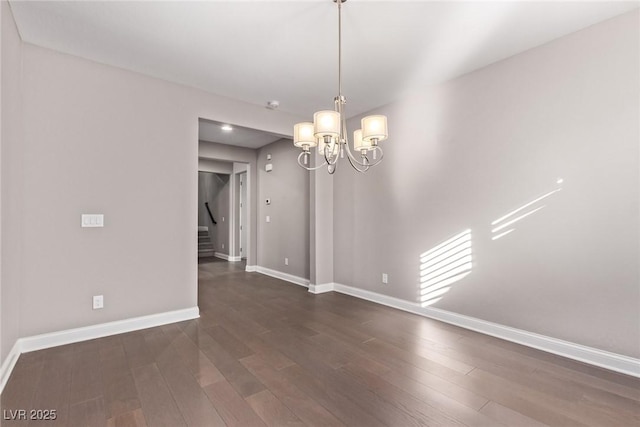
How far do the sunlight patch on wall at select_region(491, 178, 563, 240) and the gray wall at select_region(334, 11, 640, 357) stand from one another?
3 centimetres

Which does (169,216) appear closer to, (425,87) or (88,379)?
(88,379)

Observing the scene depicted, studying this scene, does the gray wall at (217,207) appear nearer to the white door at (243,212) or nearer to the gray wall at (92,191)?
the white door at (243,212)

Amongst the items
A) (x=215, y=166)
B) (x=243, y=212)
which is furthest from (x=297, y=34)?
(x=243, y=212)

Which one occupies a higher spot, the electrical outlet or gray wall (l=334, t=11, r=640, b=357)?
gray wall (l=334, t=11, r=640, b=357)

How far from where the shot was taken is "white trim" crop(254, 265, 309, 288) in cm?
536

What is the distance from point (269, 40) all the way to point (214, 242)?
7574 mm

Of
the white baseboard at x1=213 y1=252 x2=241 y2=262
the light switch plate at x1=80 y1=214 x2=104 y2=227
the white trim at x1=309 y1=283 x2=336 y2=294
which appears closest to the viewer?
the light switch plate at x1=80 y1=214 x2=104 y2=227

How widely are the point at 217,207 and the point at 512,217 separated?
26.1 ft

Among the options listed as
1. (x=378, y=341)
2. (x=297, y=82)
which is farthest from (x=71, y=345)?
(x=297, y=82)

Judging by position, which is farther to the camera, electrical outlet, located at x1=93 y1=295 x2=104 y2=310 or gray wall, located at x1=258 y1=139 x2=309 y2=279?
gray wall, located at x1=258 y1=139 x2=309 y2=279

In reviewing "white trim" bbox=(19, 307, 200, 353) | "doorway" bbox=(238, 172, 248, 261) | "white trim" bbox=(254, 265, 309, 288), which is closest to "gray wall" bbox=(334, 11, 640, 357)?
"white trim" bbox=(254, 265, 309, 288)

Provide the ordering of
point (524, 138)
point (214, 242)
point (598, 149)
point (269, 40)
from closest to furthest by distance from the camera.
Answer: point (598, 149) → point (269, 40) → point (524, 138) → point (214, 242)

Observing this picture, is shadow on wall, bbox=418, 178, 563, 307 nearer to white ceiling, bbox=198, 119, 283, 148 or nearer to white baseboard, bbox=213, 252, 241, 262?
white ceiling, bbox=198, 119, 283, 148

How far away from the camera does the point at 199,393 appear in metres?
2.06
